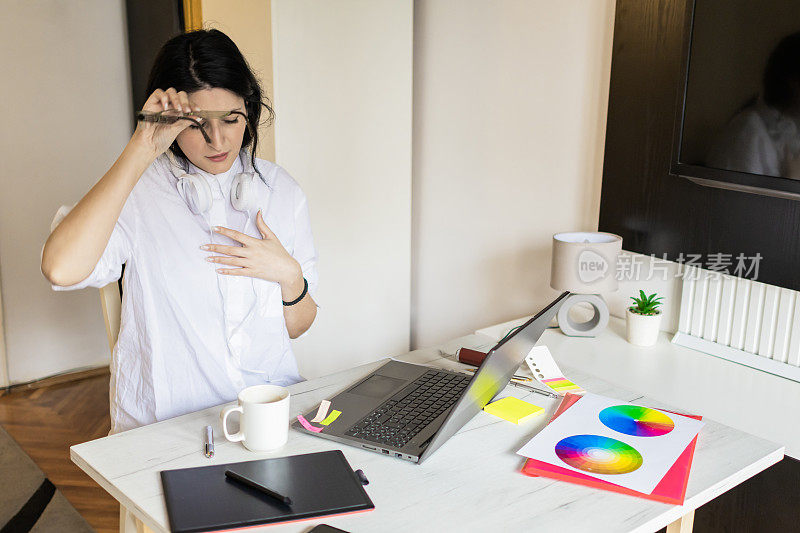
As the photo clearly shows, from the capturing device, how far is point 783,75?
191cm

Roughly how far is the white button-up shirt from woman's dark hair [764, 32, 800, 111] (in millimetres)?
1334

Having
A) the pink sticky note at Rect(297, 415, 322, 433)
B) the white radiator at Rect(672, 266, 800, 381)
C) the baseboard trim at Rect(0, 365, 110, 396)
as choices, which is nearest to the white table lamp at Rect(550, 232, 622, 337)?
the white radiator at Rect(672, 266, 800, 381)

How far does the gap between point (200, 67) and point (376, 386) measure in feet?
2.52

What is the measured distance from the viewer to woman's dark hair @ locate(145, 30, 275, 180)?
1.62m

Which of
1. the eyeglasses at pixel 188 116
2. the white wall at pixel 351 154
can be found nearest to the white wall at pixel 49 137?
the white wall at pixel 351 154

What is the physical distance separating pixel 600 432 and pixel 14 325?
10.2ft

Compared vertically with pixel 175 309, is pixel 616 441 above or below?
below

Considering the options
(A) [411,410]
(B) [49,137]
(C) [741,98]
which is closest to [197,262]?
(A) [411,410]

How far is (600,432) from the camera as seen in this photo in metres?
1.40

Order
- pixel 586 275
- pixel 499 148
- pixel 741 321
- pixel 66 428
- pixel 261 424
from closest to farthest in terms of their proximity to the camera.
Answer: pixel 261 424
pixel 741 321
pixel 586 275
pixel 499 148
pixel 66 428

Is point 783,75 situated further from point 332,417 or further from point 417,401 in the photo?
point 332,417

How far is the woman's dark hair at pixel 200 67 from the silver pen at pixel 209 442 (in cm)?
65

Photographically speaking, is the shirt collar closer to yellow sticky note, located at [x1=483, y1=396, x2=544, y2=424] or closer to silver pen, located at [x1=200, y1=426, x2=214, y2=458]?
silver pen, located at [x1=200, y1=426, x2=214, y2=458]

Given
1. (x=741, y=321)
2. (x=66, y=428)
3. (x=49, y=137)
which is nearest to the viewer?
(x=741, y=321)
